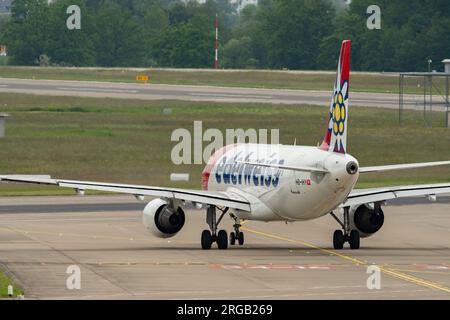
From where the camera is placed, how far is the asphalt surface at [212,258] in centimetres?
3759

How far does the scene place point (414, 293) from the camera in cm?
3722

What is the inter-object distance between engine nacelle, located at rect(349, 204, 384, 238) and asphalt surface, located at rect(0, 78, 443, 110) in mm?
88498

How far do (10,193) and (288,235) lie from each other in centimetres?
2594

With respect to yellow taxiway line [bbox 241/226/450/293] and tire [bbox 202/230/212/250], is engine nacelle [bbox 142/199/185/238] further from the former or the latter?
yellow taxiway line [bbox 241/226/450/293]

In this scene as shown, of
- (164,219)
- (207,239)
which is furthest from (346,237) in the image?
(164,219)

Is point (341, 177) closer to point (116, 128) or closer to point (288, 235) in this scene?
point (288, 235)

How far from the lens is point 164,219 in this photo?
164 ft

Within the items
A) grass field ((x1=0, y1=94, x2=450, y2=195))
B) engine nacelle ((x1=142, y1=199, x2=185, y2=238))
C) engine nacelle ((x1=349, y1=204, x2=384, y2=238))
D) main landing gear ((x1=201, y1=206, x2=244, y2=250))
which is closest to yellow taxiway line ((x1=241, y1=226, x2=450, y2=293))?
engine nacelle ((x1=349, y1=204, x2=384, y2=238))

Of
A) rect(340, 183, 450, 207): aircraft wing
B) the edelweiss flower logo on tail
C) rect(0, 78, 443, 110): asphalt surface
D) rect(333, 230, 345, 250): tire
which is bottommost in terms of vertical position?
rect(333, 230, 345, 250): tire

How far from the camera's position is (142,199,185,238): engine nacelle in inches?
1974

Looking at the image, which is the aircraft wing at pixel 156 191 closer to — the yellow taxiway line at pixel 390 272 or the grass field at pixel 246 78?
the yellow taxiway line at pixel 390 272

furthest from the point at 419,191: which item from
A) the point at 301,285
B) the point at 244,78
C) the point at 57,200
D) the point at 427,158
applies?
the point at 244,78

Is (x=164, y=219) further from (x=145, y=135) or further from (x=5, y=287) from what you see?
(x=145, y=135)

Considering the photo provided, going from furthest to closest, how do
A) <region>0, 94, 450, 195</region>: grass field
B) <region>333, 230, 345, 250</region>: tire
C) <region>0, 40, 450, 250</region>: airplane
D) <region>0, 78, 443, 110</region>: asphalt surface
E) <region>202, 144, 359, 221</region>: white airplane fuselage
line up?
<region>0, 78, 443, 110</region>: asphalt surface
<region>0, 94, 450, 195</region>: grass field
<region>333, 230, 345, 250</region>: tire
<region>0, 40, 450, 250</region>: airplane
<region>202, 144, 359, 221</region>: white airplane fuselage
